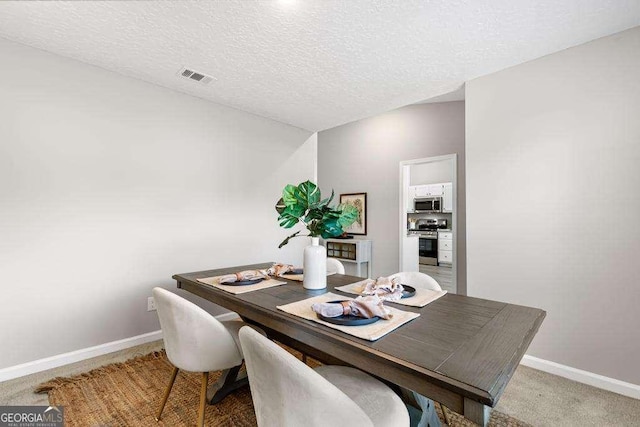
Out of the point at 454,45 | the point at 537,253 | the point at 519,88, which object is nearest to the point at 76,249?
the point at 454,45

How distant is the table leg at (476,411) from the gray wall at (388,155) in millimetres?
3375

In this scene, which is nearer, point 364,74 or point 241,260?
point 364,74

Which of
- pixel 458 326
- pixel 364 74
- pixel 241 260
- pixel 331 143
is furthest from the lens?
pixel 331 143

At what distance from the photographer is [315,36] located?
1.97 meters

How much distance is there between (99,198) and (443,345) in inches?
106

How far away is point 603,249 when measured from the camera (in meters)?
2.04

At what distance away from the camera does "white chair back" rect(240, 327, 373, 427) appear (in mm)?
810

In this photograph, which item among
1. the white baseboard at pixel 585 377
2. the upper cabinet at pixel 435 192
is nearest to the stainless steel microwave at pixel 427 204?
the upper cabinet at pixel 435 192

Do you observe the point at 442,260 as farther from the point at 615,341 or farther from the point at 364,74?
the point at 364,74

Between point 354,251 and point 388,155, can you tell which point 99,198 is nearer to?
point 354,251

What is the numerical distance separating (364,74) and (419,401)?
2330mm

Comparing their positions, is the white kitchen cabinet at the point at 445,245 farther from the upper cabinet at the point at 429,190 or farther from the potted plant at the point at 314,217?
the potted plant at the point at 314,217

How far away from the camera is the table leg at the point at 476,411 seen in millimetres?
732

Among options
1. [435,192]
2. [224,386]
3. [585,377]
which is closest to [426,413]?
[224,386]
